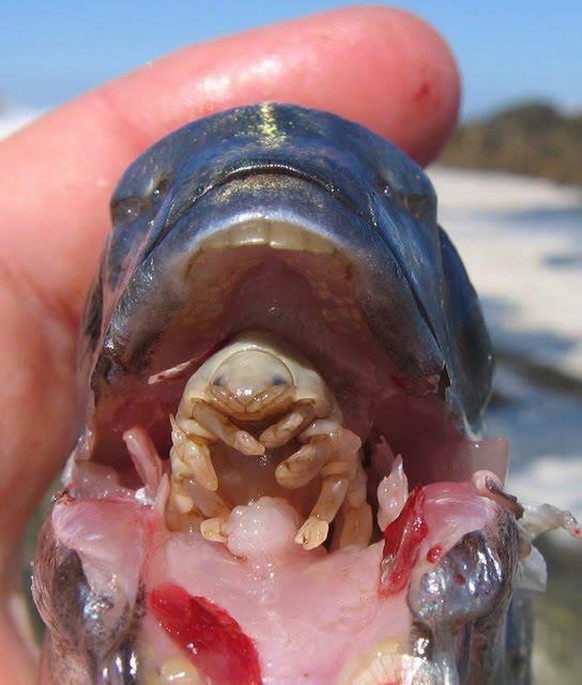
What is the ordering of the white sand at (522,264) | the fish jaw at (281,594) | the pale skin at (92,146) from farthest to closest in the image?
the white sand at (522,264), the pale skin at (92,146), the fish jaw at (281,594)

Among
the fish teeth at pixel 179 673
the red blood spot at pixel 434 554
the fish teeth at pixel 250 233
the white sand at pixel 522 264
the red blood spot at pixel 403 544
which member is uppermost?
the fish teeth at pixel 250 233

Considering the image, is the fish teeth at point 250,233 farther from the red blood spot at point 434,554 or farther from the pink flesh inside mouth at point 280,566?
the red blood spot at point 434,554

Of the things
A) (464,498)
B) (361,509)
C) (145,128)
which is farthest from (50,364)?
(464,498)

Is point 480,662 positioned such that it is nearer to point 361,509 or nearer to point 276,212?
point 361,509

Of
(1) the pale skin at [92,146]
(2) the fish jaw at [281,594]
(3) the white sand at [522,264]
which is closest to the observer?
(2) the fish jaw at [281,594]

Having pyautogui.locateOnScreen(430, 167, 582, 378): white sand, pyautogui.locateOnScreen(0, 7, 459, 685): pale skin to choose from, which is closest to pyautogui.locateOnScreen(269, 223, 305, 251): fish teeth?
pyautogui.locateOnScreen(0, 7, 459, 685): pale skin

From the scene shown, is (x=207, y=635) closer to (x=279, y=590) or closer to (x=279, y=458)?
(x=279, y=590)

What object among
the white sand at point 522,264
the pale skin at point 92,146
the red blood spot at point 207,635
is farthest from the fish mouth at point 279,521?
the white sand at point 522,264

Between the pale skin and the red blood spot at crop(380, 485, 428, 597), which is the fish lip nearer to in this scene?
the red blood spot at crop(380, 485, 428, 597)
